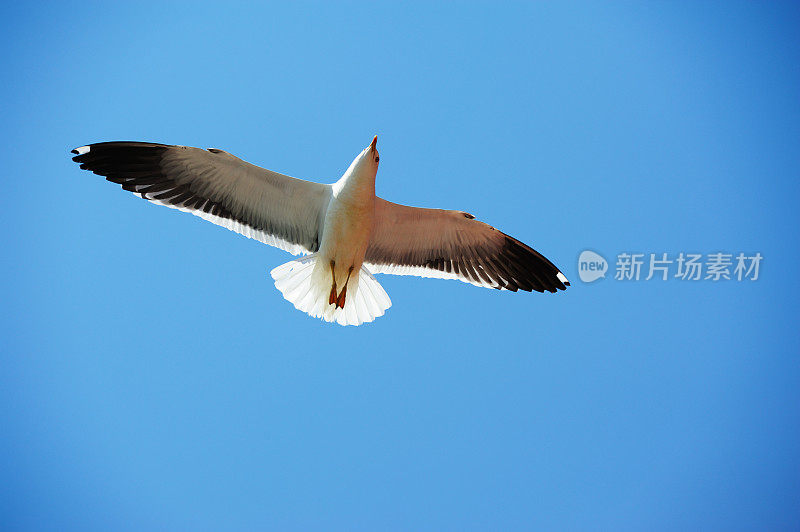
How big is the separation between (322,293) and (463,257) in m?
1.04

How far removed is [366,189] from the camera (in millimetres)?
5586

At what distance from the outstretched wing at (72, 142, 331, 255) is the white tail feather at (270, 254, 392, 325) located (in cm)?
19

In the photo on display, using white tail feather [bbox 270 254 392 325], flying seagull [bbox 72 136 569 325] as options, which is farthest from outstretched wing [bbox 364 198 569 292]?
white tail feather [bbox 270 254 392 325]

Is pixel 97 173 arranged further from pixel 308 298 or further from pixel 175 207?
pixel 308 298

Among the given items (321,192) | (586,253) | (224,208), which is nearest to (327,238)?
(321,192)

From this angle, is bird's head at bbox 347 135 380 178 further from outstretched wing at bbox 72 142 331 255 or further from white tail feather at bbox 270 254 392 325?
white tail feather at bbox 270 254 392 325

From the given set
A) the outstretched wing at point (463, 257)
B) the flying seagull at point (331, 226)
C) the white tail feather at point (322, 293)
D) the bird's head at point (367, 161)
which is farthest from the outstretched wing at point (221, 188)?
the outstretched wing at point (463, 257)

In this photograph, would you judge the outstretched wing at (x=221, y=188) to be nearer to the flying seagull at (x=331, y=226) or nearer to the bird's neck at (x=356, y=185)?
the flying seagull at (x=331, y=226)

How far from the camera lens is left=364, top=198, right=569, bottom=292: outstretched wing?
6.13 metres

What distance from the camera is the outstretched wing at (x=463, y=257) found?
20.1ft

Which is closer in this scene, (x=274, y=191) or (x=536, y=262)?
(x=274, y=191)

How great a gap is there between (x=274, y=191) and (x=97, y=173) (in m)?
1.10

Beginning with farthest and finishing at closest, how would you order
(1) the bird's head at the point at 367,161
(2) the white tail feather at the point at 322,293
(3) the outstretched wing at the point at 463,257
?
(3) the outstretched wing at the point at 463,257 → (2) the white tail feather at the point at 322,293 → (1) the bird's head at the point at 367,161

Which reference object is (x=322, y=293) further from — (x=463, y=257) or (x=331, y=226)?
(x=463, y=257)
